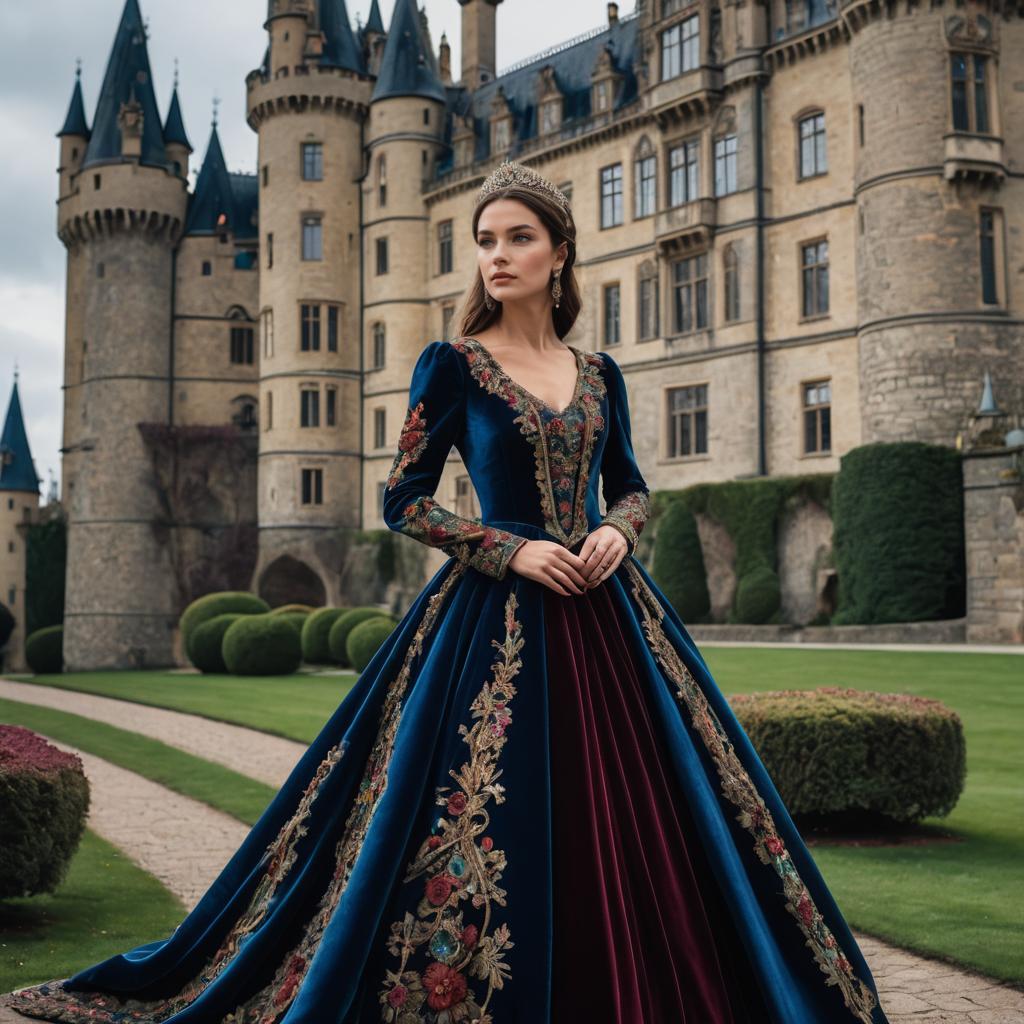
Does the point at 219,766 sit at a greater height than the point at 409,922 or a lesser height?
lesser

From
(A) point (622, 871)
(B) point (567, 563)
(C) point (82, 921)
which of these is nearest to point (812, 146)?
(C) point (82, 921)

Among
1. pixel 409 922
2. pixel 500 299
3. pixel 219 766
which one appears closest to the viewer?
pixel 409 922

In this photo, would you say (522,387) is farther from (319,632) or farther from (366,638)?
(319,632)

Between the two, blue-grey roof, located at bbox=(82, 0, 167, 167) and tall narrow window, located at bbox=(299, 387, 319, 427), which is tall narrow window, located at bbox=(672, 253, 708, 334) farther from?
blue-grey roof, located at bbox=(82, 0, 167, 167)

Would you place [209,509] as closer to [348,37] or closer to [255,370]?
[255,370]

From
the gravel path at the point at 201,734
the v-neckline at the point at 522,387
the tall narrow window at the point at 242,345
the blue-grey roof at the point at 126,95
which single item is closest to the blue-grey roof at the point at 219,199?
the blue-grey roof at the point at 126,95

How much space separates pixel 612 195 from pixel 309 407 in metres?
11.1

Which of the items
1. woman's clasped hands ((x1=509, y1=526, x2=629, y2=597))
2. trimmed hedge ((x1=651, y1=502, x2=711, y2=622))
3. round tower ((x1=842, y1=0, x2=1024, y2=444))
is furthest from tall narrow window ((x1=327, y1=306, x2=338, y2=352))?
woman's clasped hands ((x1=509, y1=526, x2=629, y2=597))

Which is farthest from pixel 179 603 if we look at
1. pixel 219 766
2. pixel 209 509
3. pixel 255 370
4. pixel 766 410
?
pixel 219 766

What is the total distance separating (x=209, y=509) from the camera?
3856cm

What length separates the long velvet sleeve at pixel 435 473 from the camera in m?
2.96

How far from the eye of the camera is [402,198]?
35.0m

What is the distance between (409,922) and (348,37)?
3764 centimetres

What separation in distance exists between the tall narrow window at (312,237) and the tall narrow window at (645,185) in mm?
10655
